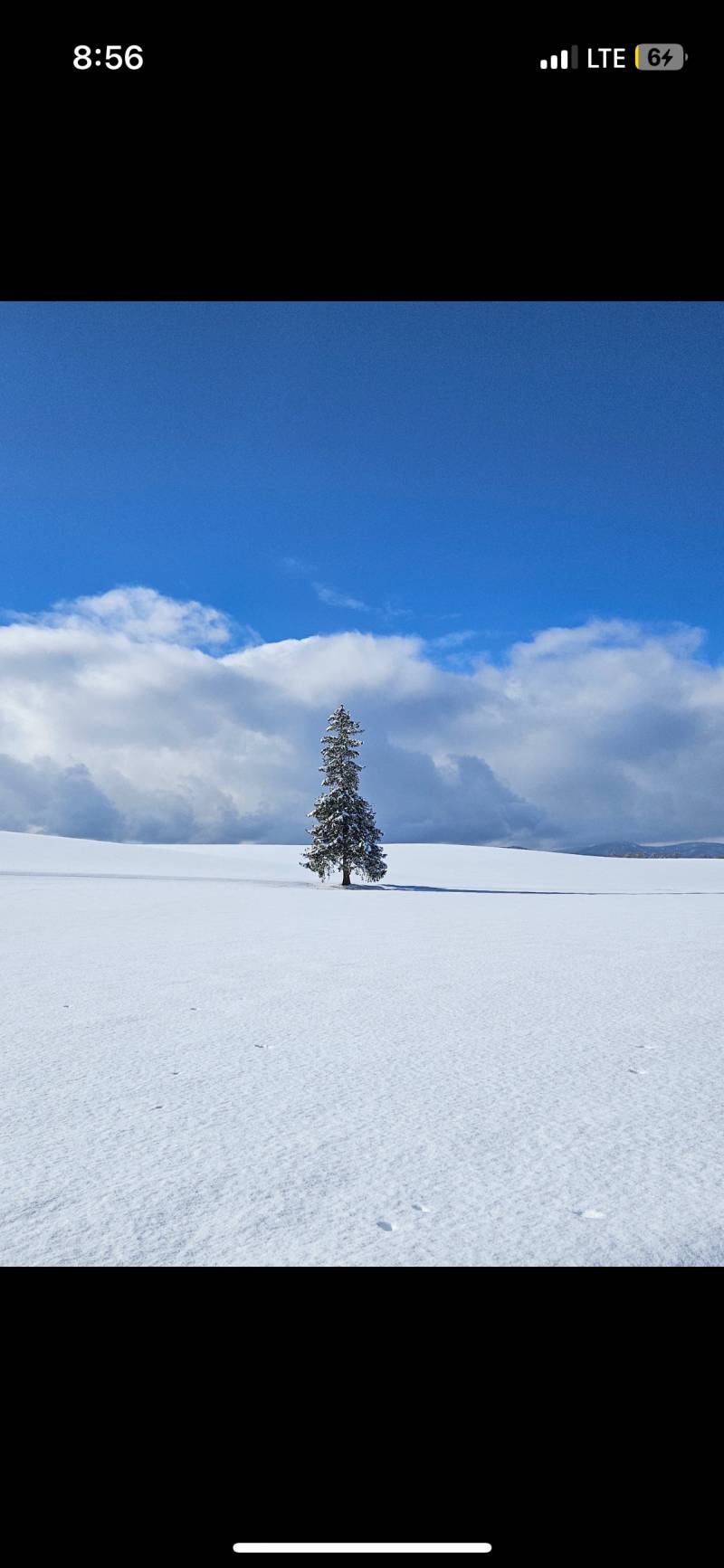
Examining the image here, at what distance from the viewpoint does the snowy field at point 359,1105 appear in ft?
6.21
